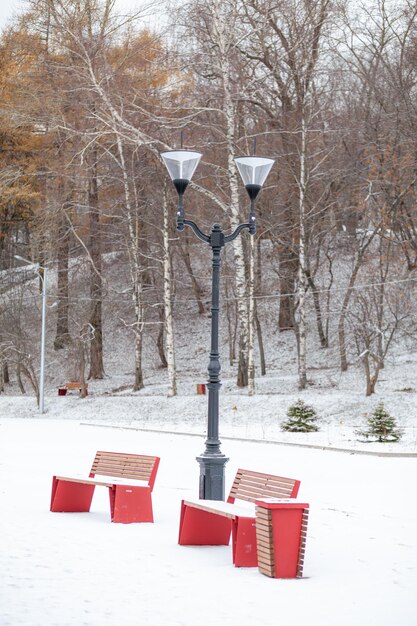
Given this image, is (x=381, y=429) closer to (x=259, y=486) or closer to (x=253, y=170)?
(x=253, y=170)

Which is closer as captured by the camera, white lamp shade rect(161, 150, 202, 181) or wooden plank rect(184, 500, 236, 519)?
wooden plank rect(184, 500, 236, 519)

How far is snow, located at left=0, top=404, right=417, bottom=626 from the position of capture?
6.99m

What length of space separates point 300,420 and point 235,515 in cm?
1759

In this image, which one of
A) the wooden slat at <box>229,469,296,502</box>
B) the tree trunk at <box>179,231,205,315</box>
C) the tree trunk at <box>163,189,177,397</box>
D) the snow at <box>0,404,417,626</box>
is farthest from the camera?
the tree trunk at <box>179,231,205,315</box>

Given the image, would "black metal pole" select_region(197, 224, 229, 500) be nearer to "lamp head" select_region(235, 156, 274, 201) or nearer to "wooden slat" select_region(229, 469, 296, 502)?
"lamp head" select_region(235, 156, 274, 201)

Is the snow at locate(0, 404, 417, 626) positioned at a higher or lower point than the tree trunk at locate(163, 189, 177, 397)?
lower

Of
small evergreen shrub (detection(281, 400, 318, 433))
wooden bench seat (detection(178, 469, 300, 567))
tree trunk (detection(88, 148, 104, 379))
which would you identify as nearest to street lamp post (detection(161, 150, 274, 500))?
wooden bench seat (detection(178, 469, 300, 567))

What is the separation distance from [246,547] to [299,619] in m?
2.10

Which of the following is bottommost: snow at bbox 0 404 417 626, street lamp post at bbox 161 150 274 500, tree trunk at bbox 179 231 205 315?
snow at bbox 0 404 417 626

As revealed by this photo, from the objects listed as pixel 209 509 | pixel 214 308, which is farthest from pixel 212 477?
pixel 209 509

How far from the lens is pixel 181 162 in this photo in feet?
42.9

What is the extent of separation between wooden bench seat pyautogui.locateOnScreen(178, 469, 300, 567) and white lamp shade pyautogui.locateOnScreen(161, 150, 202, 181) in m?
4.38

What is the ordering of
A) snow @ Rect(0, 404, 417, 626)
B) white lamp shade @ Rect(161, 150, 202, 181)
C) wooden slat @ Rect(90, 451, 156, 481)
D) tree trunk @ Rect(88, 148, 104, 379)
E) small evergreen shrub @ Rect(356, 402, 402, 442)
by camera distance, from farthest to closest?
tree trunk @ Rect(88, 148, 104, 379) < small evergreen shrub @ Rect(356, 402, 402, 442) < white lamp shade @ Rect(161, 150, 202, 181) < wooden slat @ Rect(90, 451, 156, 481) < snow @ Rect(0, 404, 417, 626)

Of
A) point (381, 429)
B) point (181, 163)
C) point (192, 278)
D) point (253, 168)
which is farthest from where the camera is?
point (192, 278)
